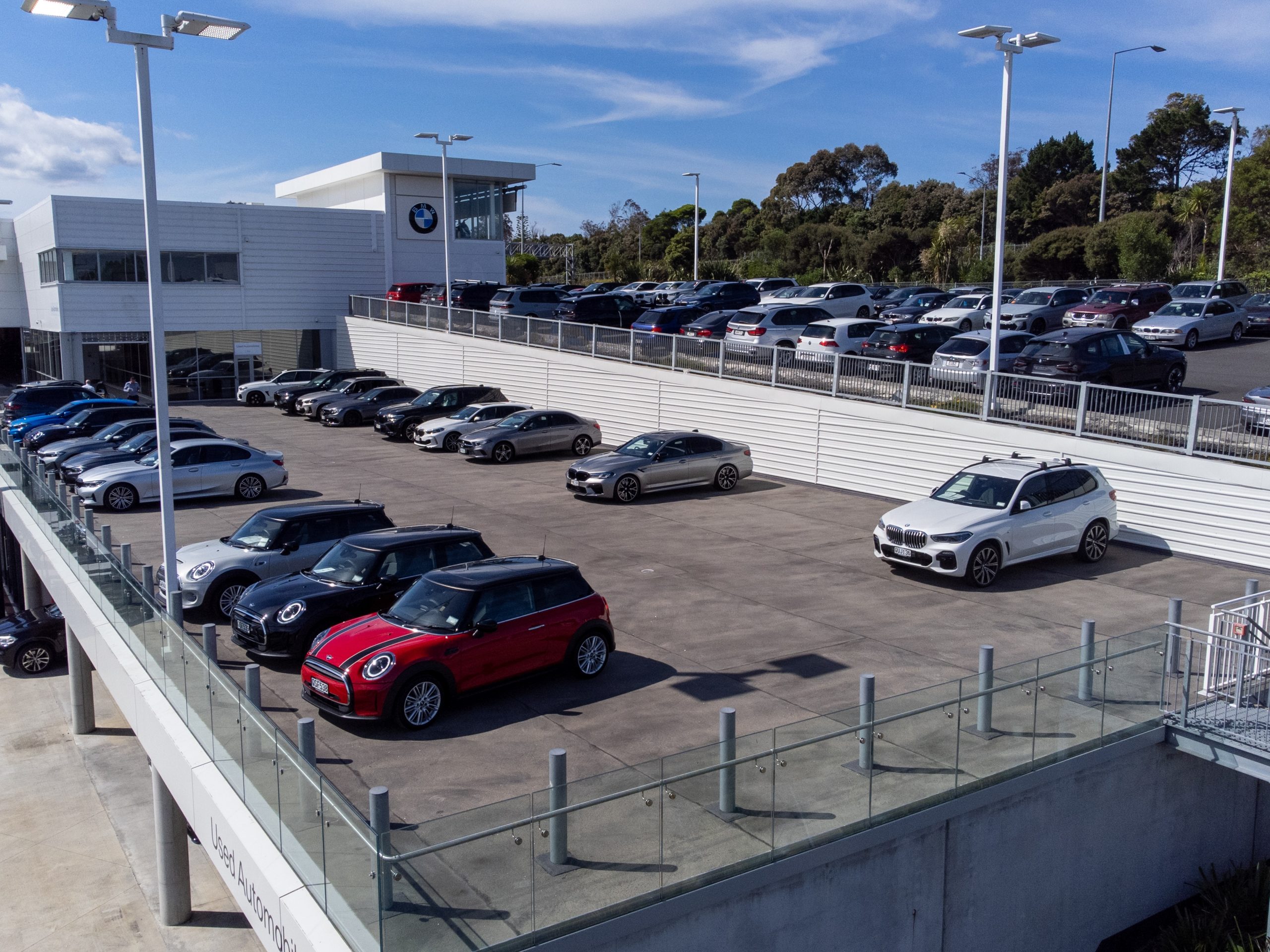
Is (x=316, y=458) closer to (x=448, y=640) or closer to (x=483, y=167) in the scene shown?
(x=448, y=640)

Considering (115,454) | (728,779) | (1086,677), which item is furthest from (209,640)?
(115,454)

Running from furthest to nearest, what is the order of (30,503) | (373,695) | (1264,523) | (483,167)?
(483,167)
(30,503)
(1264,523)
(373,695)

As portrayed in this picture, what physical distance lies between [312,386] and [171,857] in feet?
87.5

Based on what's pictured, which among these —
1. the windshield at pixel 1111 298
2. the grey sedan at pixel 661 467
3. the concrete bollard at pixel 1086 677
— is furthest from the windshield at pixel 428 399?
the concrete bollard at pixel 1086 677

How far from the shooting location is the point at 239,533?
15602 millimetres

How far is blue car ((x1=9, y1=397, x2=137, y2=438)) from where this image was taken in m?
29.9

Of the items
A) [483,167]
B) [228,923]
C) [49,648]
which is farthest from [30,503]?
[483,167]

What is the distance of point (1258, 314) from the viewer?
37.2 meters

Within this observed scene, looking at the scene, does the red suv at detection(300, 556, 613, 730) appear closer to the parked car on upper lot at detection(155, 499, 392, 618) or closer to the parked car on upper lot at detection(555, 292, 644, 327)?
the parked car on upper lot at detection(155, 499, 392, 618)

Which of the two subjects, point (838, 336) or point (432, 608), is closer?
point (432, 608)

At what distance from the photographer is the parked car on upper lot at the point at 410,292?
1716 inches

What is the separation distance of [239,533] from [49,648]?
491 inches

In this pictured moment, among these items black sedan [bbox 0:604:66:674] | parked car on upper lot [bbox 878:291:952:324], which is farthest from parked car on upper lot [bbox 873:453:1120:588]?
black sedan [bbox 0:604:66:674]

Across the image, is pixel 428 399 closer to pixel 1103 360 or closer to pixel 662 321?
pixel 662 321
